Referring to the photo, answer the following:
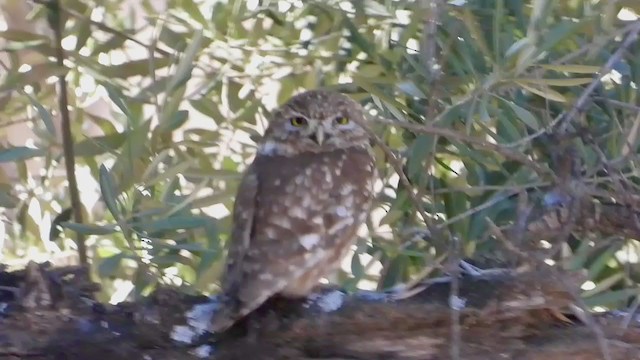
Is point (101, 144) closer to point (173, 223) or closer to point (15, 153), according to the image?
point (15, 153)

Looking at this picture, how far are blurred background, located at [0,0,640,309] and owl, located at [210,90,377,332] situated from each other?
7 centimetres

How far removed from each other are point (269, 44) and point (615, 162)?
2.65ft

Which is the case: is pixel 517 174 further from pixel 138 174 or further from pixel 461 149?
pixel 138 174

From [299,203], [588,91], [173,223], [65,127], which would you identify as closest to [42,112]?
[65,127]

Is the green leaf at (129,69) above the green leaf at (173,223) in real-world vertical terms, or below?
above

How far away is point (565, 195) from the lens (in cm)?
124

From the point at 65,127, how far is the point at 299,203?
19.4 inches

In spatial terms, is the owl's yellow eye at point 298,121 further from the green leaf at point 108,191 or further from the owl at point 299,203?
the green leaf at point 108,191

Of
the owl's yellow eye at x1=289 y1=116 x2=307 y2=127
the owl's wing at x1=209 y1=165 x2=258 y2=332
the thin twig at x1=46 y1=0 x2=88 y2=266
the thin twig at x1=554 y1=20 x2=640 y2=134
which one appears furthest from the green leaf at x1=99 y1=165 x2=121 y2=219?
the thin twig at x1=554 y1=20 x2=640 y2=134

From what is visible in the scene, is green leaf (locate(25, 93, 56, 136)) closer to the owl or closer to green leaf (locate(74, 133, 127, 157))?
green leaf (locate(74, 133, 127, 157))

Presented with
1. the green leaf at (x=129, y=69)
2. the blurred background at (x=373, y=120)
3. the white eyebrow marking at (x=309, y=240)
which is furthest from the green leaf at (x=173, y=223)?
the green leaf at (x=129, y=69)

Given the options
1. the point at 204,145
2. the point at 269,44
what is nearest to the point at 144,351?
the point at 204,145

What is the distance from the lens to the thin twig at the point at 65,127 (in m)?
1.64

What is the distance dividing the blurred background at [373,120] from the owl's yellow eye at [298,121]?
9cm
